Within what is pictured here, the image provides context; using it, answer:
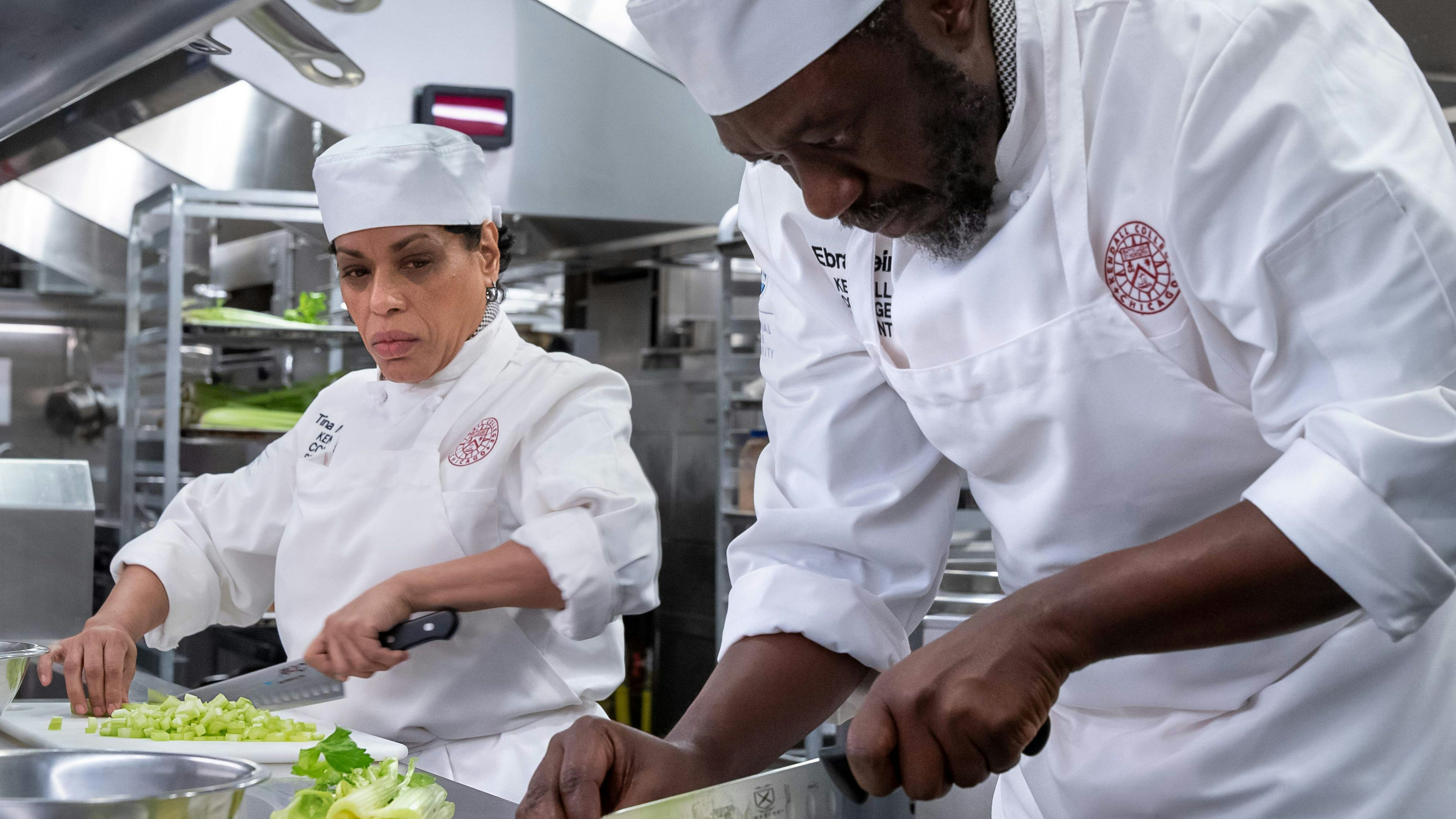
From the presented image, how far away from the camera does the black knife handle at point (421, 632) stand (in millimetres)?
1595

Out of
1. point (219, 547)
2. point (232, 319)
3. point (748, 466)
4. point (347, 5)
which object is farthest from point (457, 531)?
point (347, 5)

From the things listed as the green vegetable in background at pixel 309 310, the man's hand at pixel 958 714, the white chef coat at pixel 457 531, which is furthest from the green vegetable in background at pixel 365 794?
the green vegetable in background at pixel 309 310

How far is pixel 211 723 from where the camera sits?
1.41 m

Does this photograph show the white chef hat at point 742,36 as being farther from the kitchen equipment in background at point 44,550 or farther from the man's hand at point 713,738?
the kitchen equipment in background at point 44,550

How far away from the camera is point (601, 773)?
2.88ft

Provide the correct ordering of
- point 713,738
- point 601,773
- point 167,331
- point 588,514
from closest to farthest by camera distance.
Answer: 1. point 601,773
2. point 713,738
3. point 588,514
4. point 167,331

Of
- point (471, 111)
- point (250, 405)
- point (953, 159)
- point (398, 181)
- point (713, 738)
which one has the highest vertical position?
point (471, 111)

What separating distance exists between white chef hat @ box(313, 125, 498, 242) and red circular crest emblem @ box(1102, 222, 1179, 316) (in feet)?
3.93

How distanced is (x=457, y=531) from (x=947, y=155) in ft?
3.52

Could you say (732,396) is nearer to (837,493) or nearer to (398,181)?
(398,181)

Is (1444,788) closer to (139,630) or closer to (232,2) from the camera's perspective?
(232,2)

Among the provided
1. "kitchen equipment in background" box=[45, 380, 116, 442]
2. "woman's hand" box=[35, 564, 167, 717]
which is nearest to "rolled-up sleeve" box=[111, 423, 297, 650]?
"woman's hand" box=[35, 564, 167, 717]

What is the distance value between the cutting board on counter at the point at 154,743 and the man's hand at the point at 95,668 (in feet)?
0.09

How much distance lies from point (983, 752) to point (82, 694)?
1275 mm
